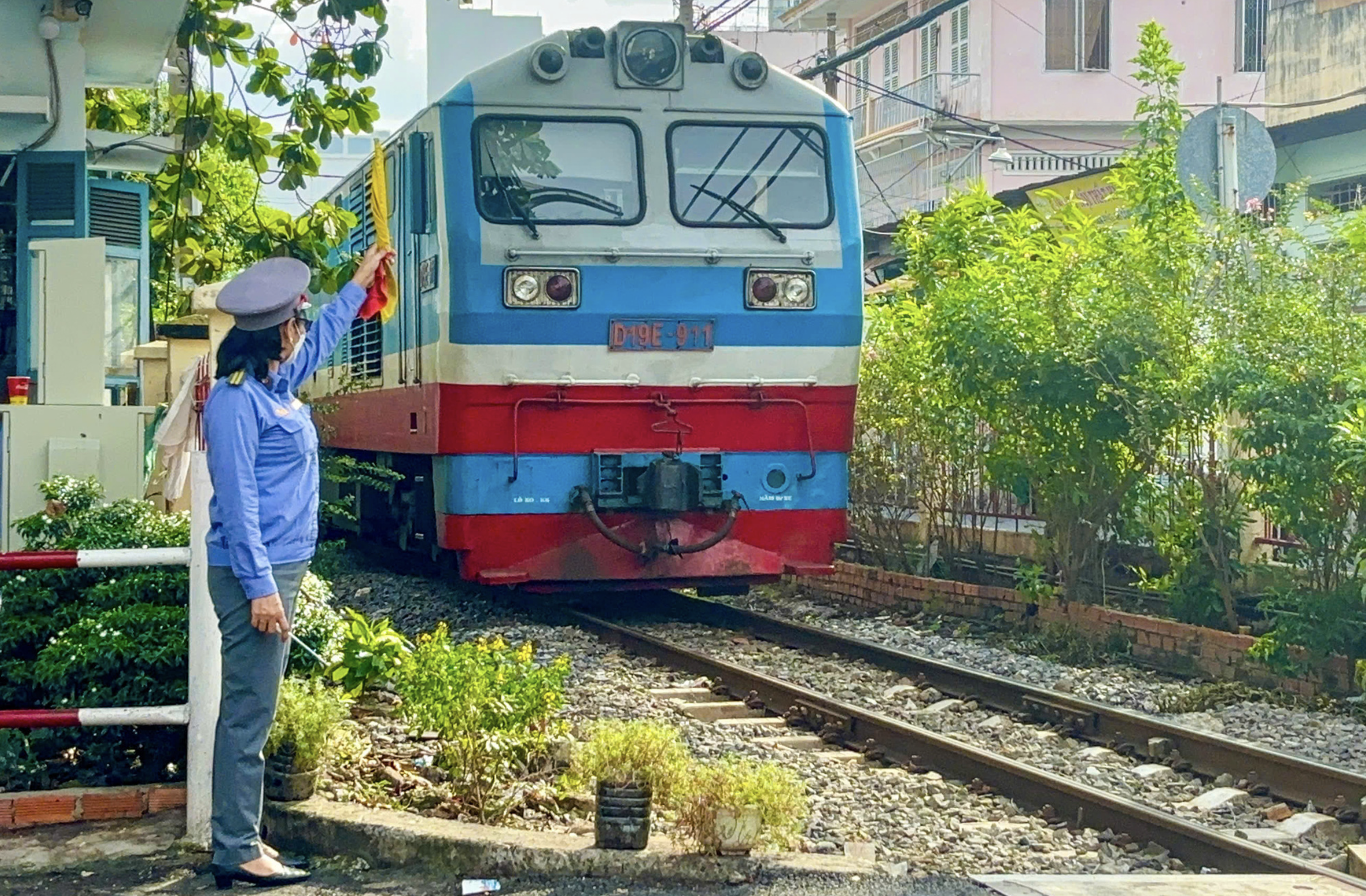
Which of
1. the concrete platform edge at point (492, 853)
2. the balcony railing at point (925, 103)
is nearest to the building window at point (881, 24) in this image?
the balcony railing at point (925, 103)

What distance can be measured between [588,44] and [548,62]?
30 cm

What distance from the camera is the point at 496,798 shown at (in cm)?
582

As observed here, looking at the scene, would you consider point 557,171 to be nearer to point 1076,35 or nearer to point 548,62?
point 548,62

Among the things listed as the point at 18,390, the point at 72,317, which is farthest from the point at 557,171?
the point at 18,390

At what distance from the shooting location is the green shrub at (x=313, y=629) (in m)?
6.69

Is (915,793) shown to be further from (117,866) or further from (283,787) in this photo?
(117,866)

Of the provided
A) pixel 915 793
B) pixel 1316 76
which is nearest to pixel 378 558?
pixel 915 793

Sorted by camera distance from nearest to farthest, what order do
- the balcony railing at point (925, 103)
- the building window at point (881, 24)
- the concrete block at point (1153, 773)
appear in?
the concrete block at point (1153, 773) → the balcony railing at point (925, 103) → the building window at point (881, 24)

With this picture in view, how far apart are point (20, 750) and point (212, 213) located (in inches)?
352

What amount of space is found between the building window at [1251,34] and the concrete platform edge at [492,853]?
88.6 ft

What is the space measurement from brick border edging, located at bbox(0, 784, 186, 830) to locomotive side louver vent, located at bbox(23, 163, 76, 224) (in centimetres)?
451

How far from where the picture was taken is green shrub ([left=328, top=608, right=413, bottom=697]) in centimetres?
684

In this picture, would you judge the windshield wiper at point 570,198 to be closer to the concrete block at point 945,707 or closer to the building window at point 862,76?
the concrete block at point 945,707

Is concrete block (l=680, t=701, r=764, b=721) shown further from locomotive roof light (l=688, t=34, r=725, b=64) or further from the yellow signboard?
the yellow signboard
